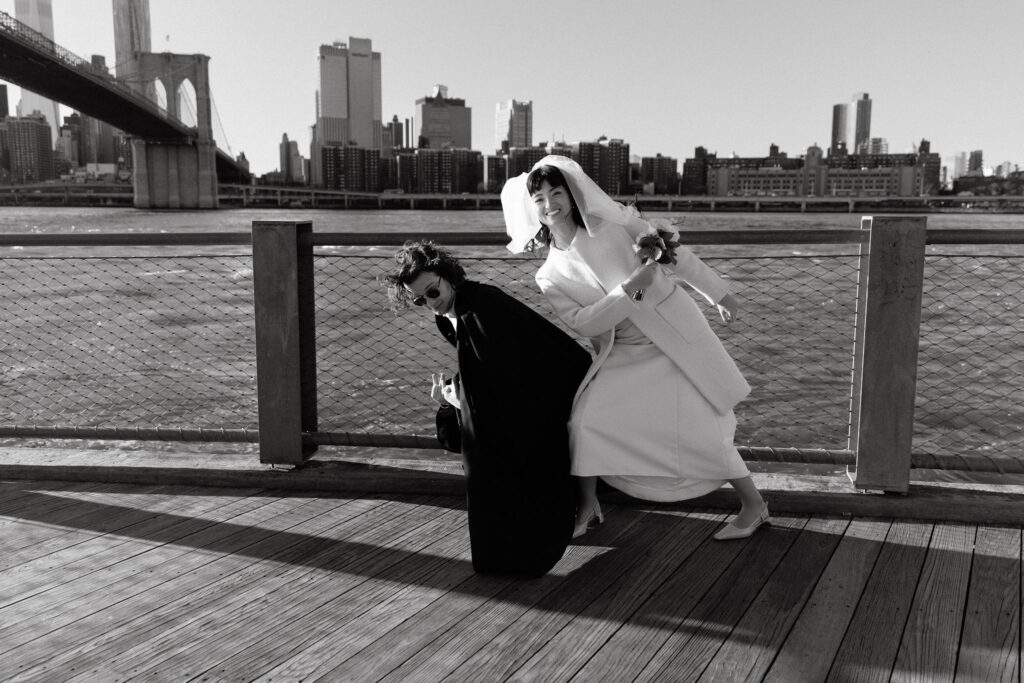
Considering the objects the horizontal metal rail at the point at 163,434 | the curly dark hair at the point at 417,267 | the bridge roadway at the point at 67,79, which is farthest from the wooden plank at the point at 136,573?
the bridge roadway at the point at 67,79

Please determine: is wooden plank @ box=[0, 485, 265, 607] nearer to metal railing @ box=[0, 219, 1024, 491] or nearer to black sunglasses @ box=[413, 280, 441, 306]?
metal railing @ box=[0, 219, 1024, 491]

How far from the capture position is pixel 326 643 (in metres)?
2.10

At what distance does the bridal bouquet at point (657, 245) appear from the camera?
237cm

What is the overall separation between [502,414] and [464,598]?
0.46 m

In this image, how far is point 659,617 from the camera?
2.21 m

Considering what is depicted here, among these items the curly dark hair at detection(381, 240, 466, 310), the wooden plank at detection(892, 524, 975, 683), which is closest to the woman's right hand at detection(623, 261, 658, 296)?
the curly dark hair at detection(381, 240, 466, 310)

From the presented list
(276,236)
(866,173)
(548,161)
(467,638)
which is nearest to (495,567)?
(467,638)

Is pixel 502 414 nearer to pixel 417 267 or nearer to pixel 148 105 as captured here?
pixel 417 267

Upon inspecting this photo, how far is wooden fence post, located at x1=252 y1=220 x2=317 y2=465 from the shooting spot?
313 centimetres

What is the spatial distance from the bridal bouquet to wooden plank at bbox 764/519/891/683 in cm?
85

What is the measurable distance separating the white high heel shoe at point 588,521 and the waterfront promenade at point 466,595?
37 millimetres

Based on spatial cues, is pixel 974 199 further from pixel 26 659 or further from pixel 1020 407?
pixel 26 659

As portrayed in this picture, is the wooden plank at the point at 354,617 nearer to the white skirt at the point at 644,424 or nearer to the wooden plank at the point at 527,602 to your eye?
the wooden plank at the point at 527,602

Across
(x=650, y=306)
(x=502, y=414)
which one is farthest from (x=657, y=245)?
(x=502, y=414)
